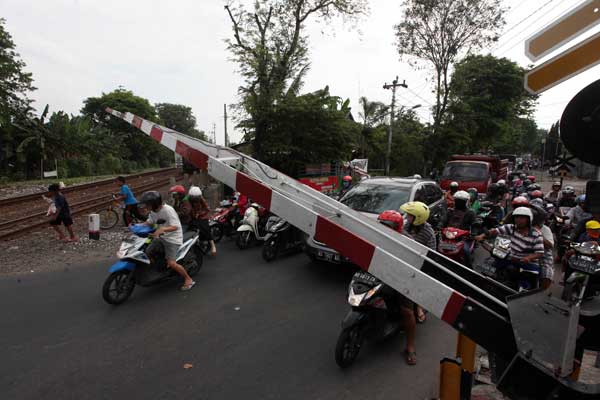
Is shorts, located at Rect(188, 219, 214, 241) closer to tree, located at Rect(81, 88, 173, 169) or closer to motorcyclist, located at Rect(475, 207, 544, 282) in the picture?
motorcyclist, located at Rect(475, 207, 544, 282)

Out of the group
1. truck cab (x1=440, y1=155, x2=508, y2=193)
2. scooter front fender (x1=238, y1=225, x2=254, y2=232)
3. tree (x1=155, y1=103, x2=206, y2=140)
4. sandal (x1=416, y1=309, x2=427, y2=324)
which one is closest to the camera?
sandal (x1=416, y1=309, x2=427, y2=324)

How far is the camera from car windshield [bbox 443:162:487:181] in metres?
12.9

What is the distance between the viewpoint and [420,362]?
3480mm

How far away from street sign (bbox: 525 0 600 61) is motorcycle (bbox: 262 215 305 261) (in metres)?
5.36

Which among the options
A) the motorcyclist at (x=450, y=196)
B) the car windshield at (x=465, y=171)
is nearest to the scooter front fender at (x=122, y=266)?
the motorcyclist at (x=450, y=196)

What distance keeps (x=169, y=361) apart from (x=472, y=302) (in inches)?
119

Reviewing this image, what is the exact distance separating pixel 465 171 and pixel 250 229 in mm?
9769

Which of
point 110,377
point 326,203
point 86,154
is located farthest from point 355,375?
point 86,154

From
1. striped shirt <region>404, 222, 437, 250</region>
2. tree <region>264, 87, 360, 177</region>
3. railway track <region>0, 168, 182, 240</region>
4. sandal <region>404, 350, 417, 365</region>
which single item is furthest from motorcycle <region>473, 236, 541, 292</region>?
tree <region>264, 87, 360, 177</region>

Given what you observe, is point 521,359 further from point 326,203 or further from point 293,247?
point 293,247

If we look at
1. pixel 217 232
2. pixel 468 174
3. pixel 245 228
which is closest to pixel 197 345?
pixel 245 228

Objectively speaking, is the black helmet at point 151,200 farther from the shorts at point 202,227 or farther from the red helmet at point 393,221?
the red helmet at point 393,221

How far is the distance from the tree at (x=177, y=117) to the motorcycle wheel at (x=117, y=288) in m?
52.0

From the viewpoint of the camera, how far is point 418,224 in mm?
3861
